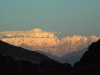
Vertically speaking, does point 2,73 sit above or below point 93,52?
below

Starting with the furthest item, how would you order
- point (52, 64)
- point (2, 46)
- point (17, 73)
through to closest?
point (2, 46) → point (52, 64) → point (17, 73)

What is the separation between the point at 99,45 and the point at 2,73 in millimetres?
31307

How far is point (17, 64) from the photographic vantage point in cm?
4650

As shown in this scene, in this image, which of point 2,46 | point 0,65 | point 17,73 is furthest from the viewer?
point 2,46

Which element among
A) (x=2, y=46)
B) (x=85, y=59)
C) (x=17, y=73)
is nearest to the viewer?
(x=17, y=73)

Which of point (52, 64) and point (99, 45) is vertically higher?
point (99, 45)

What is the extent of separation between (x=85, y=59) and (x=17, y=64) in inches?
1040

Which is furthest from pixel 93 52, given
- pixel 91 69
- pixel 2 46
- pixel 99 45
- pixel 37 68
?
pixel 2 46

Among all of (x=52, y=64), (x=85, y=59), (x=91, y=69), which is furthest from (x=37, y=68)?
(x=85, y=59)

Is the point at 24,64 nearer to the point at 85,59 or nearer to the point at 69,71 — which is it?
the point at 69,71

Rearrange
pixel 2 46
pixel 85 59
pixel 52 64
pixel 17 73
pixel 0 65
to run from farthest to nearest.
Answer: pixel 2 46 < pixel 85 59 < pixel 52 64 < pixel 0 65 < pixel 17 73

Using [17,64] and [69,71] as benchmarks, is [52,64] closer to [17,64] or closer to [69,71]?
[69,71]

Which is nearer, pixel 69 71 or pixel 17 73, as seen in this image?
pixel 17 73

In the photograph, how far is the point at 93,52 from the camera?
2734 inches
